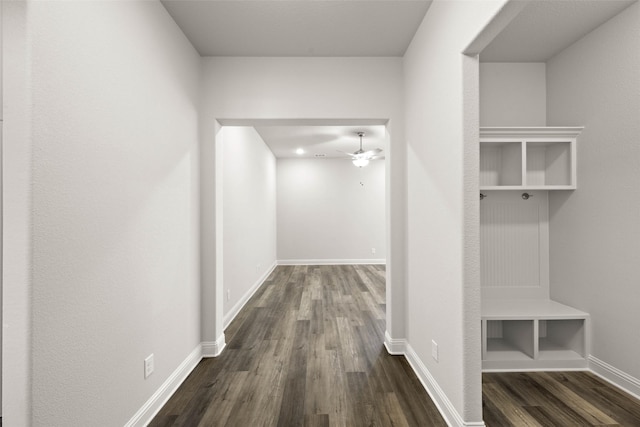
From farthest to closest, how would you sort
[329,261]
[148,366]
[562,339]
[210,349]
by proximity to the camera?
1. [329,261]
2. [210,349]
3. [562,339]
4. [148,366]

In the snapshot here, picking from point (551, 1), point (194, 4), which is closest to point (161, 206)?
point (194, 4)

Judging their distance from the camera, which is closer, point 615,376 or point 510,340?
point 615,376

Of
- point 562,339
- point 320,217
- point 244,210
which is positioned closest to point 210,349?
point 244,210

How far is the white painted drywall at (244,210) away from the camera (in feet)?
12.4

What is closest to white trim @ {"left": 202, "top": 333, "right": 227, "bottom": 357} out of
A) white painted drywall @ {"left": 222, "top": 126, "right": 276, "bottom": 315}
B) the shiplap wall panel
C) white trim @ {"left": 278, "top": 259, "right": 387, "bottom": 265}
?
white painted drywall @ {"left": 222, "top": 126, "right": 276, "bottom": 315}

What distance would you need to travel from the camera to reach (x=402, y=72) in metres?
2.91

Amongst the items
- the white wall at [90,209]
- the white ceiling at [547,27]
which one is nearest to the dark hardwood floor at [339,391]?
the white wall at [90,209]

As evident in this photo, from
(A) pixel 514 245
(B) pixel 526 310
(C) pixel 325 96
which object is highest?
(C) pixel 325 96

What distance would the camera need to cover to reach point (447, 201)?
192 cm

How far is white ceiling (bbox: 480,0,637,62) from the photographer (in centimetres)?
215

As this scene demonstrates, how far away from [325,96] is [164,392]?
2734mm

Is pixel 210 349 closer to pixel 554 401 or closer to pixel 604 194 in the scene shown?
pixel 554 401

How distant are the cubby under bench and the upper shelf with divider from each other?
3.38ft

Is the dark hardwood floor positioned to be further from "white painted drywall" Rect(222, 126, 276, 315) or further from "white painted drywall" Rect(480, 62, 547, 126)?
"white painted drywall" Rect(480, 62, 547, 126)
